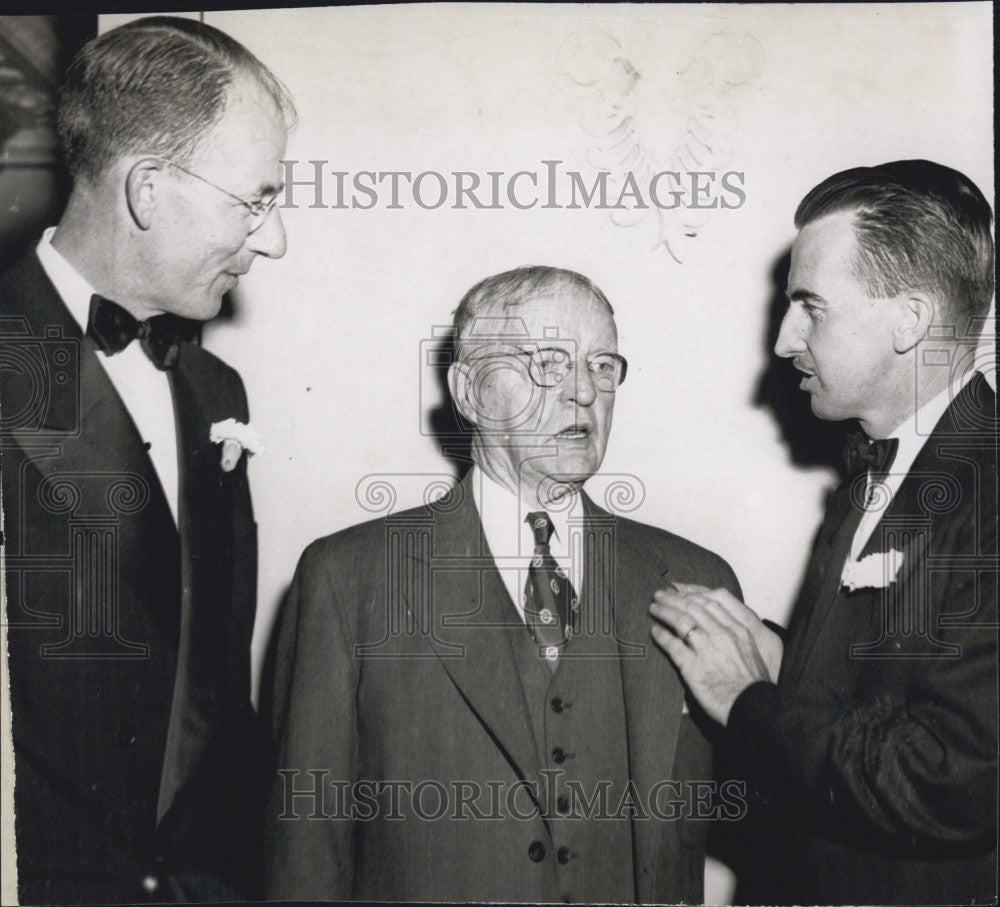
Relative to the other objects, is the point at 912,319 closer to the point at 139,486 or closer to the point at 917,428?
the point at 917,428

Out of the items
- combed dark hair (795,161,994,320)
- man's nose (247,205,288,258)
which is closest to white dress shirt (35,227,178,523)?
man's nose (247,205,288,258)

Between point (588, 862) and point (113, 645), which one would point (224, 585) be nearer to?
point (113, 645)

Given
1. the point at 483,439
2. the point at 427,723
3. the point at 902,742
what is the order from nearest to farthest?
1. the point at 902,742
2. the point at 427,723
3. the point at 483,439

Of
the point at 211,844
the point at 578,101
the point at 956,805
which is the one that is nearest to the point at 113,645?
the point at 211,844

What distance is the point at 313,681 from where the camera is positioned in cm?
271

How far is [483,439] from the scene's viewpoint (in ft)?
9.16

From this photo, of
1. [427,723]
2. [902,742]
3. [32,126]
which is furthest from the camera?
[32,126]

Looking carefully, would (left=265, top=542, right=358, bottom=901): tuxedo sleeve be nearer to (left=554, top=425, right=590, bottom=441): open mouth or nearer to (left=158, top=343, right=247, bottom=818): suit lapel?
(left=158, top=343, right=247, bottom=818): suit lapel

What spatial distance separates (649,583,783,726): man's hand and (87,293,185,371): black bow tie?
128 centimetres

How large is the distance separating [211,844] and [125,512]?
803 mm

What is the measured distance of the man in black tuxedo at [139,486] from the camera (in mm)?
2816

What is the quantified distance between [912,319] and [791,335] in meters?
0.27

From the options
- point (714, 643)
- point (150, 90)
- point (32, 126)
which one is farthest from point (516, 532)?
point (32, 126)

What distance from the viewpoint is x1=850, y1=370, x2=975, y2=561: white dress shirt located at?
9.04 ft
